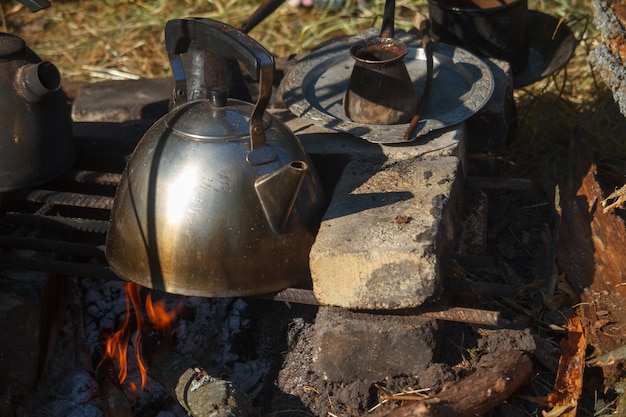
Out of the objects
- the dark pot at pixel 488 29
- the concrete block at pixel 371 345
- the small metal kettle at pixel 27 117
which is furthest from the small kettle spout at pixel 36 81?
the dark pot at pixel 488 29

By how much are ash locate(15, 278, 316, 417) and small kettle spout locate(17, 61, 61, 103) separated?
2.25 feet

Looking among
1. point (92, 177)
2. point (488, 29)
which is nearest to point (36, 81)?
point (92, 177)

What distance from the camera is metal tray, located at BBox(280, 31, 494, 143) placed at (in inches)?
115

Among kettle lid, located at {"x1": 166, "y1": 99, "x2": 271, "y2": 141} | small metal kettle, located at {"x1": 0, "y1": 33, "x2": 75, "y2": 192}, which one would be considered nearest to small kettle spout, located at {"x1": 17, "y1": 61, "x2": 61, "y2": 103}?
small metal kettle, located at {"x1": 0, "y1": 33, "x2": 75, "y2": 192}

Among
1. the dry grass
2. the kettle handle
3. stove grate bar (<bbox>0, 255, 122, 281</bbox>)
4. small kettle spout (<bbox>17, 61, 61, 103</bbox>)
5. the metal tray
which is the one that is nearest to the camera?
the kettle handle

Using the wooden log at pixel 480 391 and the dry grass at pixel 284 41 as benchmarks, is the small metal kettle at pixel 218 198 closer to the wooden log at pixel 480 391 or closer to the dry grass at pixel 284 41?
the wooden log at pixel 480 391

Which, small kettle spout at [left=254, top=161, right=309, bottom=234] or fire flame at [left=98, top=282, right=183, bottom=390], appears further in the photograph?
fire flame at [left=98, top=282, right=183, bottom=390]

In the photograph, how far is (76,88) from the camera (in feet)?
14.8

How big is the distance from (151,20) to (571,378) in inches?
153

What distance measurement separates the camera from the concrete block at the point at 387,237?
2.31m

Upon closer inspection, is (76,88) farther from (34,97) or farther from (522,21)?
(522,21)

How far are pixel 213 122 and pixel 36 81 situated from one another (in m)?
0.80

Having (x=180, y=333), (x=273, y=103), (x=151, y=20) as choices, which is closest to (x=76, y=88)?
(x=151, y=20)

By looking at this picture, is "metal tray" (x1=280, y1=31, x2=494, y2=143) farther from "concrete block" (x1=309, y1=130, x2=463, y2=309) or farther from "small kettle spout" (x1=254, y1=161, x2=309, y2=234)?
"small kettle spout" (x1=254, y1=161, x2=309, y2=234)
